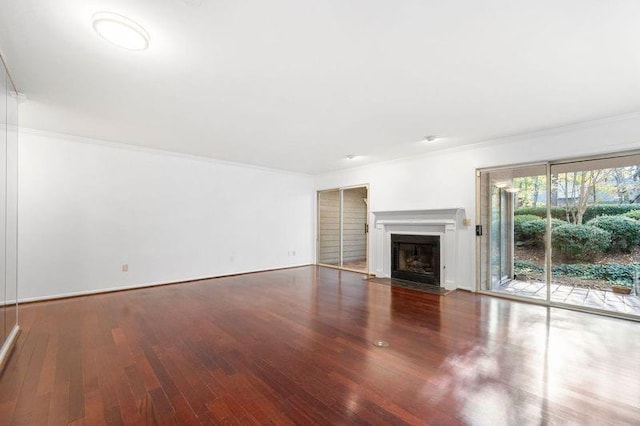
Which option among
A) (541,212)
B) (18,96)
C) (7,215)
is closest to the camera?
(7,215)

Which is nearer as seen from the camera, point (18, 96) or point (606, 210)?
point (18, 96)

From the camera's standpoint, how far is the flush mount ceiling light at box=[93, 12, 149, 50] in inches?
73.8

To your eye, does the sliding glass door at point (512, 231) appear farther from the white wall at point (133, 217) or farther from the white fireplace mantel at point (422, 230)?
the white wall at point (133, 217)

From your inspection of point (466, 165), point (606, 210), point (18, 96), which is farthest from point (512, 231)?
point (18, 96)

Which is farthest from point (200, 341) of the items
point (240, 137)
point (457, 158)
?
point (457, 158)

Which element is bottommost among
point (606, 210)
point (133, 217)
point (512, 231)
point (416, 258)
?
point (416, 258)

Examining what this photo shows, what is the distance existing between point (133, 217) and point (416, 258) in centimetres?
543

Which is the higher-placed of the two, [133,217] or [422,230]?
[133,217]

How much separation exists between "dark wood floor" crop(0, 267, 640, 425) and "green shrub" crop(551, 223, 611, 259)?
0.89m

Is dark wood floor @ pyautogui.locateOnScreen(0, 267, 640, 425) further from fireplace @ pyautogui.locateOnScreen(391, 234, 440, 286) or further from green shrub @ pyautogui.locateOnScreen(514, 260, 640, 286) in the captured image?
fireplace @ pyautogui.locateOnScreen(391, 234, 440, 286)

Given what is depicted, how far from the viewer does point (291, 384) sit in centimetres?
206

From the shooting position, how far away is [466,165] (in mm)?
4980

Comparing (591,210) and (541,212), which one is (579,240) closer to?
(591,210)

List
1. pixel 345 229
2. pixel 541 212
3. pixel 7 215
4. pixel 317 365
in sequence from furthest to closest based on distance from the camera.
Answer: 1. pixel 345 229
2. pixel 541 212
3. pixel 7 215
4. pixel 317 365
